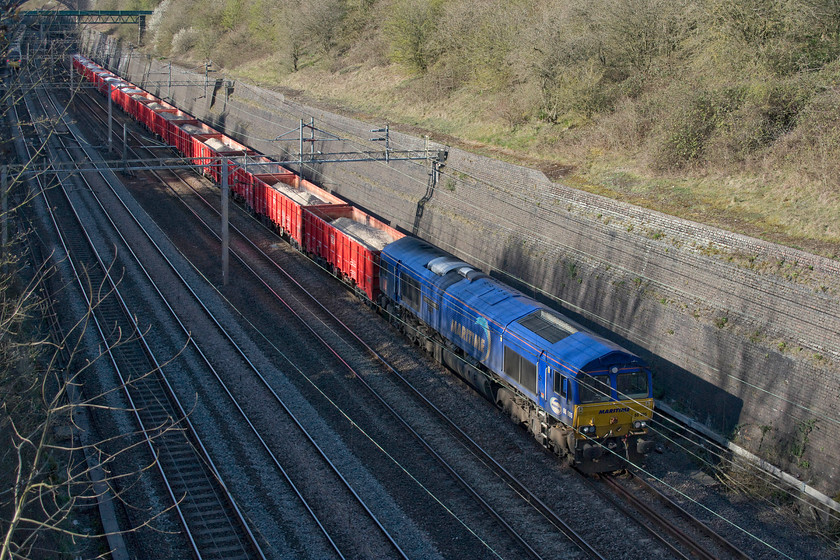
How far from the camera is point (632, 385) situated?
1461 cm

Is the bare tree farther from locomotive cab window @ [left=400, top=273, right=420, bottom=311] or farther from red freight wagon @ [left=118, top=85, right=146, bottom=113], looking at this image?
red freight wagon @ [left=118, top=85, right=146, bottom=113]

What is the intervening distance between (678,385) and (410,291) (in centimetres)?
732

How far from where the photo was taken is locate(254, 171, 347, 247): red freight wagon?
27.3m

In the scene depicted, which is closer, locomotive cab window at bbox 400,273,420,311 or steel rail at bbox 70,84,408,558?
steel rail at bbox 70,84,408,558

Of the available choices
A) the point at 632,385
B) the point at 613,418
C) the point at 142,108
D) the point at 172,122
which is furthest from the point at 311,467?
the point at 142,108

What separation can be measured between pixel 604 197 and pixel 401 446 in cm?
1022

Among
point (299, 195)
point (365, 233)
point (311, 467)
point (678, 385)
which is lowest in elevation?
point (311, 467)

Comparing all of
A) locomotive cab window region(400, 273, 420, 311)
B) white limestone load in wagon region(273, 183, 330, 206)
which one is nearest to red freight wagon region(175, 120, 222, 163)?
white limestone load in wagon region(273, 183, 330, 206)

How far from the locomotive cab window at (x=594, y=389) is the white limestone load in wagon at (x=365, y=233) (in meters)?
10.2

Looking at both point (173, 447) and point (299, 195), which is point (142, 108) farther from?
point (173, 447)

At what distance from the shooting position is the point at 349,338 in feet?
68.9

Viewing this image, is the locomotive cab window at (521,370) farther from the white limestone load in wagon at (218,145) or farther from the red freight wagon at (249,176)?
the white limestone load in wagon at (218,145)

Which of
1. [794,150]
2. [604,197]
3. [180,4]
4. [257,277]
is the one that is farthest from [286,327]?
[180,4]

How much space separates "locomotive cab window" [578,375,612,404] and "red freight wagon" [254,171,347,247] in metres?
15.2
